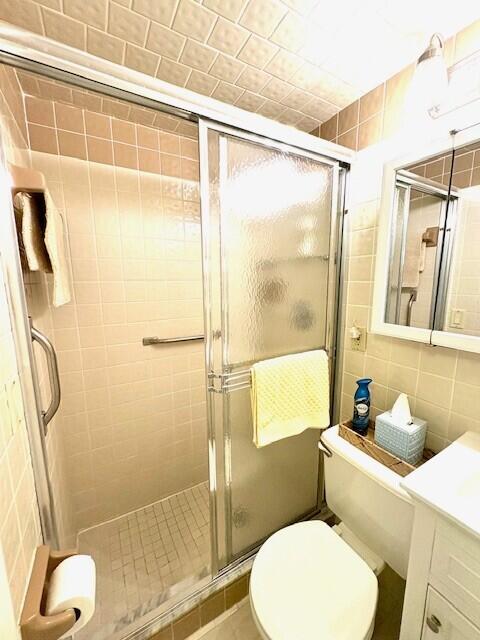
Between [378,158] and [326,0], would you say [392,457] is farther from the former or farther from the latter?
[326,0]

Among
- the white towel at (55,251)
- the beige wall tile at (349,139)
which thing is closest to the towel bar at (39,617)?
the white towel at (55,251)

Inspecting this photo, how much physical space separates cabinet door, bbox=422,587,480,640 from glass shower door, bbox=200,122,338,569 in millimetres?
678

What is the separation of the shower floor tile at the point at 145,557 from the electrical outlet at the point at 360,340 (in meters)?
1.29

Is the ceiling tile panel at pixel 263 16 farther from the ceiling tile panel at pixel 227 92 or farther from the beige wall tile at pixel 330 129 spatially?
the beige wall tile at pixel 330 129

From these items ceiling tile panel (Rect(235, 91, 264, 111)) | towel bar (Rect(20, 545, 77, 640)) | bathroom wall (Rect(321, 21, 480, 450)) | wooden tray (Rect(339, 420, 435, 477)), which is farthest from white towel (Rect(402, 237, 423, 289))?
towel bar (Rect(20, 545, 77, 640))

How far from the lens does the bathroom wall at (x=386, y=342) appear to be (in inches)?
38.5

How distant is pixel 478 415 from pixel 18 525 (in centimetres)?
148

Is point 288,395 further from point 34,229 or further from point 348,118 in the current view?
point 348,118

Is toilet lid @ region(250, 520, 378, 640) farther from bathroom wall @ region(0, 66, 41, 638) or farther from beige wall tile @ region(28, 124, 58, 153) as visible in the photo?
beige wall tile @ region(28, 124, 58, 153)

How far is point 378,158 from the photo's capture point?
3.88 ft

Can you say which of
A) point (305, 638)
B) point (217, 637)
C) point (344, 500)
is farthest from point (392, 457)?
point (217, 637)

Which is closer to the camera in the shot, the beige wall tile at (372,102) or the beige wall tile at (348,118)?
the beige wall tile at (372,102)

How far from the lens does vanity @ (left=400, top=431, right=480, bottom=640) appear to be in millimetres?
618

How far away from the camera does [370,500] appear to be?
99 cm
